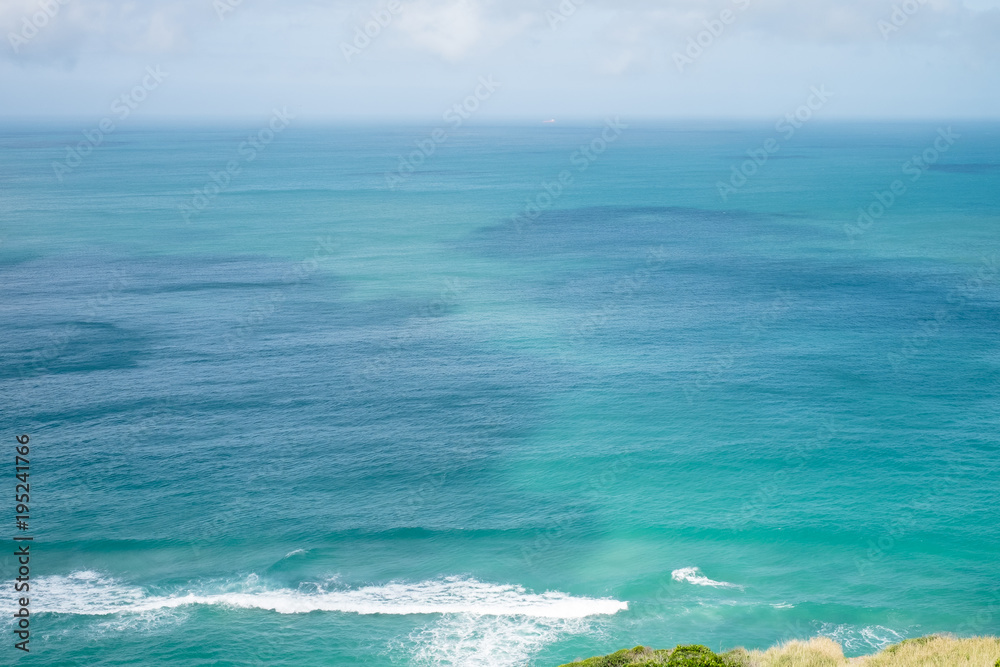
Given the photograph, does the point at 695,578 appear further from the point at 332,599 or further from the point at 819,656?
the point at 332,599

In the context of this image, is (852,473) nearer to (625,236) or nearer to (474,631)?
(474,631)

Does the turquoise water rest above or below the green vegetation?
above

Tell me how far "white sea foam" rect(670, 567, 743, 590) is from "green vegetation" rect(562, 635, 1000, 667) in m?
8.27

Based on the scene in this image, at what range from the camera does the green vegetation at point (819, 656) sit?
28312 mm

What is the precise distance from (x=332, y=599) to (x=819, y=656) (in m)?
22.5

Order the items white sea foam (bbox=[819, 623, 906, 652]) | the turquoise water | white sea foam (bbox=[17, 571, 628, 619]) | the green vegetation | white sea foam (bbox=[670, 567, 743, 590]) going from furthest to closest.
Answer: white sea foam (bbox=[670, 567, 743, 590]), white sea foam (bbox=[17, 571, 628, 619]), the turquoise water, white sea foam (bbox=[819, 623, 906, 652]), the green vegetation

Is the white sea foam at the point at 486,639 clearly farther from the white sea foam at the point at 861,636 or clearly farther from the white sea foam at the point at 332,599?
the white sea foam at the point at 861,636

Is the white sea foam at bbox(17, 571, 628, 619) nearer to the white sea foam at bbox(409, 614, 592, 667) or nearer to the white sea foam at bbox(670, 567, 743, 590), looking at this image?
the white sea foam at bbox(409, 614, 592, 667)

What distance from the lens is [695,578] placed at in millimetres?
41031

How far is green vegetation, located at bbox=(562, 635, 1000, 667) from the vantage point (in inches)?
1115

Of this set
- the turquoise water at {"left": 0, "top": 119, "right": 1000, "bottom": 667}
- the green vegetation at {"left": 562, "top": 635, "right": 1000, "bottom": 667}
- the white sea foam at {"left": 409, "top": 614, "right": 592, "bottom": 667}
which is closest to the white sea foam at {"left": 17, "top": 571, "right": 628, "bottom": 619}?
the turquoise water at {"left": 0, "top": 119, "right": 1000, "bottom": 667}

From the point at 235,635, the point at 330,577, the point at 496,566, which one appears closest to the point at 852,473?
the point at 496,566

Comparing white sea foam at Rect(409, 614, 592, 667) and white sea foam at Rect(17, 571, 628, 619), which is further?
white sea foam at Rect(17, 571, 628, 619)

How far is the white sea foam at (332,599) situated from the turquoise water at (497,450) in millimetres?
174
